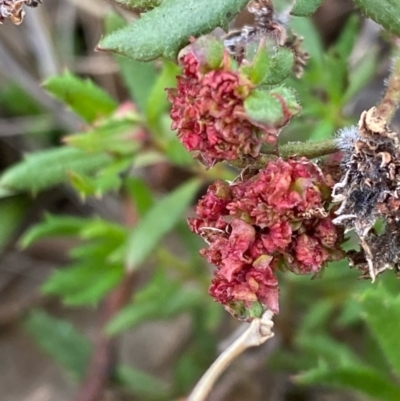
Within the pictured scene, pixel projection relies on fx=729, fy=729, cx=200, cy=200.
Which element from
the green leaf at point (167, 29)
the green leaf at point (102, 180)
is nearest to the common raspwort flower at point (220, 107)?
the green leaf at point (167, 29)

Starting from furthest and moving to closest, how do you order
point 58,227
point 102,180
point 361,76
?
point 58,227
point 361,76
point 102,180

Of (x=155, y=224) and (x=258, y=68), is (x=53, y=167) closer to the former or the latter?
(x=155, y=224)

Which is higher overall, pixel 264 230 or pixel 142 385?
pixel 264 230

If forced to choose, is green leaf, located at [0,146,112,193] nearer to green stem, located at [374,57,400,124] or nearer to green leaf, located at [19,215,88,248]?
green leaf, located at [19,215,88,248]

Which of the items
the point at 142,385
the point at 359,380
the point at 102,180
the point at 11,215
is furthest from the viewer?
the point at 11,215

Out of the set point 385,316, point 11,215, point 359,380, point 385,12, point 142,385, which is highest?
point 385,12

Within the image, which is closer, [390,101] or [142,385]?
[390,101]

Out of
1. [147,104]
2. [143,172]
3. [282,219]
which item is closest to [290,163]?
[282,219]

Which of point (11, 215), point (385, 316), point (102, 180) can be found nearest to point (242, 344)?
point (385, 316)
